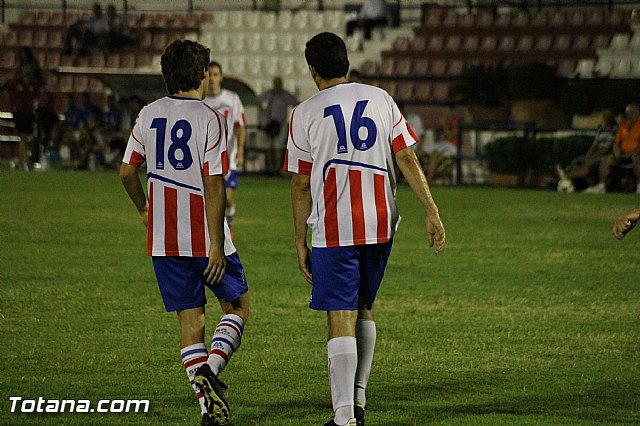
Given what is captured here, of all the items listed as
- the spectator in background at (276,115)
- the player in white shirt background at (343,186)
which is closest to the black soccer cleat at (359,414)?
the player in white shirt background at (343,186)

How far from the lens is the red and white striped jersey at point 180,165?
5.60 meters

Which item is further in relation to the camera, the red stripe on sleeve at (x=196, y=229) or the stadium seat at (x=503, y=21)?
the stadium seat at (x=503, y=21)

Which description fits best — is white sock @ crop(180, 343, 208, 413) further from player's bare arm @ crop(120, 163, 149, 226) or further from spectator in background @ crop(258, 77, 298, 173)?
spectator in background @ crop(258, 77, 298, 173)

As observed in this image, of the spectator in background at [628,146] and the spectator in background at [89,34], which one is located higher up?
the spectator in background at [89,34]

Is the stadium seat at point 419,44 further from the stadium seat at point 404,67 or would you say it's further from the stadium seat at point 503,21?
the stadium seat at point 503,21

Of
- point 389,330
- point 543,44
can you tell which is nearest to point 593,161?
point 543,44

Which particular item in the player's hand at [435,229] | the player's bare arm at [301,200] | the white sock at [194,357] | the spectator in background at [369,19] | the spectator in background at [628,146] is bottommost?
the spectator in background at [628,146]

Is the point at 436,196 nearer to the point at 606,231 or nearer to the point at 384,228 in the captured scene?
the point at 606,231

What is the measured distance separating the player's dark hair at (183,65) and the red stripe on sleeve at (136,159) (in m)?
0.34

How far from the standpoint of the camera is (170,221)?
568cm

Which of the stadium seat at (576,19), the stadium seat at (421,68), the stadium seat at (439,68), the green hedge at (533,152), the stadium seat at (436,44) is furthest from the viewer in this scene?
the stadium seat at (436,44)

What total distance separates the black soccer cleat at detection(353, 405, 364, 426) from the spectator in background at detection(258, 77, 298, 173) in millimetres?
22054

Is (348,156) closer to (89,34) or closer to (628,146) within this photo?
(628,146)

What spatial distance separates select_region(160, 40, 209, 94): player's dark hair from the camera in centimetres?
561
